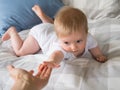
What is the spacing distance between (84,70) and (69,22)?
0.21 meters

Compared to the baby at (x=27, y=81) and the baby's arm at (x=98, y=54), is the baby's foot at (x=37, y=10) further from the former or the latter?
the baby at (x=27, y=81)

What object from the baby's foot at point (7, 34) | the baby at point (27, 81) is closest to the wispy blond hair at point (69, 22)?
the baby at point (27, 81)

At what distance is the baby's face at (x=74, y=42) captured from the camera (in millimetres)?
1082

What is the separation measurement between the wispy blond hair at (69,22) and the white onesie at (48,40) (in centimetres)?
10

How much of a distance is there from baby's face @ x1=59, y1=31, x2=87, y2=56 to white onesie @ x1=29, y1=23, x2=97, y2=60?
3 centimetres

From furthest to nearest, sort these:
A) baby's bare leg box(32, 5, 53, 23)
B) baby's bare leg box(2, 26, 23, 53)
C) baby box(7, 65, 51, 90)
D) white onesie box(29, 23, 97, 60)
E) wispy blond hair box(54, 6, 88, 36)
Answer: baby's bare leg box(32, 5, 53, 23), baby's bare leg box(2, 26, 23, 53), white onesie box(29, 23, 97, 60), wispy blond hair box(54, 6, 88, 36), baby box(7, 65, 51, 90)

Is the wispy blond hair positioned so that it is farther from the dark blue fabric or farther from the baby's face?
the dark blue fabric

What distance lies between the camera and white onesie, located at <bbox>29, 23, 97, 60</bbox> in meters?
1.18

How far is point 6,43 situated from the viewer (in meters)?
1.43

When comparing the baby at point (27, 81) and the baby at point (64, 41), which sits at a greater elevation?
the baby at point (27, 81)

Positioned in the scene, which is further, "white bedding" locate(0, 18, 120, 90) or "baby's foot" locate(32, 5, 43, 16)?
"baby's foot" locate(32, 5, 43, 16)

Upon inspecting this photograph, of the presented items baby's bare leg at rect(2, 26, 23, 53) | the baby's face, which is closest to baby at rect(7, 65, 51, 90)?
the baby's face

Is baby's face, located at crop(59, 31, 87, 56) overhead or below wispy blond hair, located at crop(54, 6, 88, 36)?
below

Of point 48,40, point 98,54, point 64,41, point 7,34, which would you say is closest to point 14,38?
point 7,34
